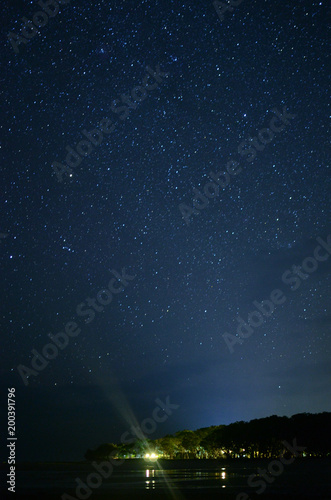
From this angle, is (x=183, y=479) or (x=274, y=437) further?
(x=274, y=437)

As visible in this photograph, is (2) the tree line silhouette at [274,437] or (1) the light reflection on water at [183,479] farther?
(2) the tree line silhouette at [274,437]

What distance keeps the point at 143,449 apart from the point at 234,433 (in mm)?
91162

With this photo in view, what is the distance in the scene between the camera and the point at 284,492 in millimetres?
24547

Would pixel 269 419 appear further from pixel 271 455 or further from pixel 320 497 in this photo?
pixel 320 497

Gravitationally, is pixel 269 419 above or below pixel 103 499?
above

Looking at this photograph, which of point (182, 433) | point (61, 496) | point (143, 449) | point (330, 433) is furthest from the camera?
point (143, 449)

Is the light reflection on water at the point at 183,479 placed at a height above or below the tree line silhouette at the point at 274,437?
below

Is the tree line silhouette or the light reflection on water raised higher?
the tree line silhouette

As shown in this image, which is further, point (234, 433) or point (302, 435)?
point (234, 433)

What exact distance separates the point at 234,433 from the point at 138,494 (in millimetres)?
97933

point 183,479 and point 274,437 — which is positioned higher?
point 274,437

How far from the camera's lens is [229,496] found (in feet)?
75.1

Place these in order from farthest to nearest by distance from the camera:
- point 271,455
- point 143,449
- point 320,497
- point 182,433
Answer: point 143,449, point 182,433, point 271,455, point 320,497

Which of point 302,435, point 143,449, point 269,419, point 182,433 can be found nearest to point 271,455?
point 269,419
